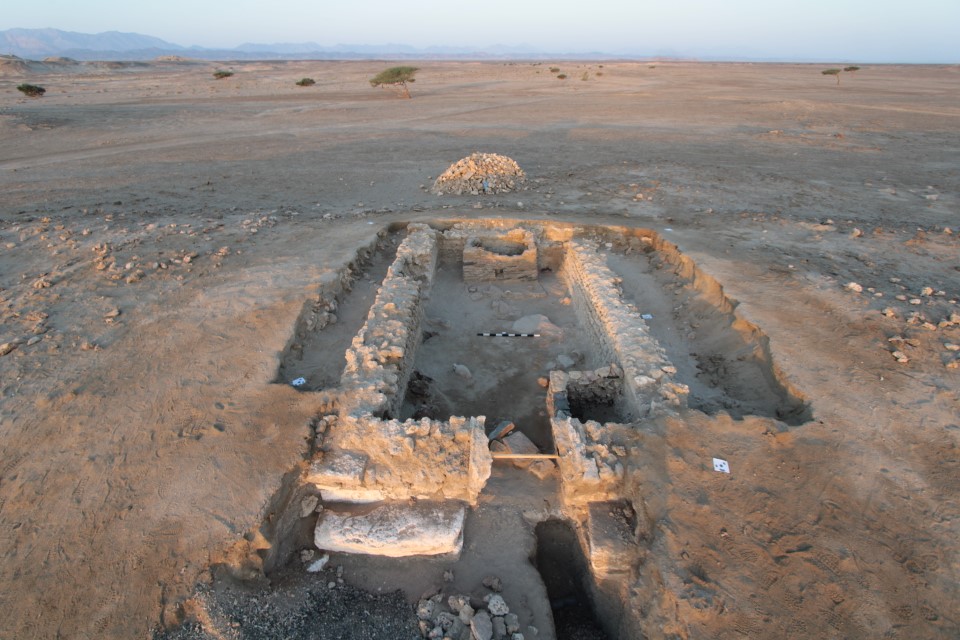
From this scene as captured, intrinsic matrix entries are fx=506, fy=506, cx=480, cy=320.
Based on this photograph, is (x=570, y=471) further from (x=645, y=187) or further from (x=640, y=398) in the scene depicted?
(x=645, y=187)

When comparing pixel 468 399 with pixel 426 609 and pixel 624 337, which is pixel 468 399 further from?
pixel 426 609

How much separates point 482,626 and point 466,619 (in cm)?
13

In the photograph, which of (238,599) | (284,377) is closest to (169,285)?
(284,377)

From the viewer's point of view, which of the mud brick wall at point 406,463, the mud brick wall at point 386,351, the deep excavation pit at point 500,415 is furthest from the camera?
the mud brick wall at point 386,351

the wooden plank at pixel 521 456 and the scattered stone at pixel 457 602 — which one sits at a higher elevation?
the wooden plank at pixel 521 456

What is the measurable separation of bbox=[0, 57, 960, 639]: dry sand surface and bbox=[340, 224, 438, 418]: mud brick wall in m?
0.50

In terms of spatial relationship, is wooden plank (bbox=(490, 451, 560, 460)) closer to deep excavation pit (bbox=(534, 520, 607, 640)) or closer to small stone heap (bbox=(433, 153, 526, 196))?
deep excavation pit (bbox=(534, 520, 607, 640))

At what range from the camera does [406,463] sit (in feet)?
15.3

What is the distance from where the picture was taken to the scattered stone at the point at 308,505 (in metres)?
4.62

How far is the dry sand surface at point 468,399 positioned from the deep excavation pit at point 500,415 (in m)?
0.06

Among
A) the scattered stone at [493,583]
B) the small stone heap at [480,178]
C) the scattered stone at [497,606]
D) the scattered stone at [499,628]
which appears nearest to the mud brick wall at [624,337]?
the scattered stone at [493,583]

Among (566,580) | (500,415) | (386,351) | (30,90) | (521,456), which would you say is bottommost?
(566,580)

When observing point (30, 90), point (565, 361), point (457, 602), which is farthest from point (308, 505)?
point (30, 90)

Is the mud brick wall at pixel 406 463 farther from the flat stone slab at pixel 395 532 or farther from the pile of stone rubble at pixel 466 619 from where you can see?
the pile of stone rubble at pixel 466 619
